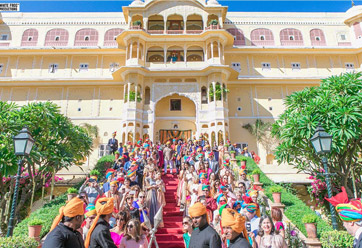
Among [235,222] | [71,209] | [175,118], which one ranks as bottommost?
[235,222]

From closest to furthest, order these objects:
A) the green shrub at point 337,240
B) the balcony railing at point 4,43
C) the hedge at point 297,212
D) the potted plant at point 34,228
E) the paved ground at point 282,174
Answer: the green shrub at point 337,240 → the potted plant at point 34,228 → the hedge at point 297,212 → the paved ground at point 282,174 → the balcony railing at point 4,43

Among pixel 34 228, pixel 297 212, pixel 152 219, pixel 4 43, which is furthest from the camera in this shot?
pixel 4 43

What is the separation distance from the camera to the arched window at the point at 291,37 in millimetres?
25297

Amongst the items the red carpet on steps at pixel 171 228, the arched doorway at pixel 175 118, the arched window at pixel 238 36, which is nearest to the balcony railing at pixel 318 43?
the arched window at pixel 238 36

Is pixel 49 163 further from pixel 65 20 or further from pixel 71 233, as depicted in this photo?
pixel 65 20

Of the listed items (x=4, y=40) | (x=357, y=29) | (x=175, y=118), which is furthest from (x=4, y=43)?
(x=357, y=29)

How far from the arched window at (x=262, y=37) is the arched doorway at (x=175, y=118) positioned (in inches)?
345

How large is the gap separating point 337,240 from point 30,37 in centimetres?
2879

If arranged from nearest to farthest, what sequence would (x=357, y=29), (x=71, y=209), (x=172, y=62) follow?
(x=71, y=209) → (x=172, y=62) → (x=357, y=29)

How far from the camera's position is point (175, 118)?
23172 mm

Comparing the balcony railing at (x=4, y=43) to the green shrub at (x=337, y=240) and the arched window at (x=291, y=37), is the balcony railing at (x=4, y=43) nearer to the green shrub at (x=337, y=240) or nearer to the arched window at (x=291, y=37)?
the arched window at (x=291, y=37)

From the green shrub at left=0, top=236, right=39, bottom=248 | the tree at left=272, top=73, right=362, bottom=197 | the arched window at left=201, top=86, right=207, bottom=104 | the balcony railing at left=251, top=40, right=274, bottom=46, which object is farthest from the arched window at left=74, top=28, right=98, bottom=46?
the green shrub at left=0, top=236, right=39, bottom=248

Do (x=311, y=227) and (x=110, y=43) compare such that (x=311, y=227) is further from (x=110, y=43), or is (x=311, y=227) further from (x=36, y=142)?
(x=110, y=43)

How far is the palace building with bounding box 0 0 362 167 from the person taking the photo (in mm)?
22125
